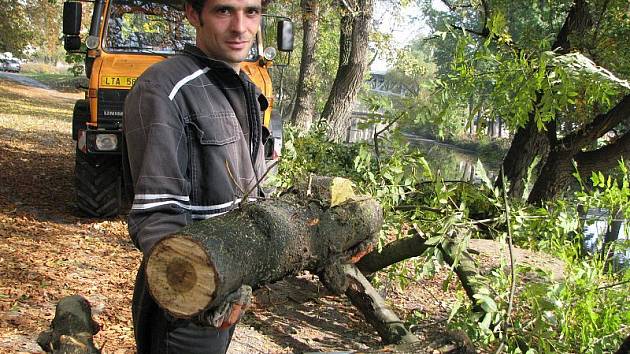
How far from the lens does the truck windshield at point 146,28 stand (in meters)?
7.06

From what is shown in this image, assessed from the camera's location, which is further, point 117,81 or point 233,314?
point 117,81

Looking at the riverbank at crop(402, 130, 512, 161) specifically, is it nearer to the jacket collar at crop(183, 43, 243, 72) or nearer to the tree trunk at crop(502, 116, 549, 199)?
the tree trunk at crop(502, 116, 549, 199)

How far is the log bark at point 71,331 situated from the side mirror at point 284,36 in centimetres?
509

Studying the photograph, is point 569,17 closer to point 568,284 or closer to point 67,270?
point 568,284

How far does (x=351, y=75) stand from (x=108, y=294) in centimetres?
890

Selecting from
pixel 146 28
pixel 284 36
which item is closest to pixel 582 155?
pixel 284 36

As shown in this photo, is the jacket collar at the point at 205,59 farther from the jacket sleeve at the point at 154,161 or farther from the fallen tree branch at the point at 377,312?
the fallen tree branch at the point at 377,312

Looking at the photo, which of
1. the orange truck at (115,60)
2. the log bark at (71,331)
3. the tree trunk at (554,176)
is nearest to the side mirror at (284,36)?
the orange truck at (115,60)

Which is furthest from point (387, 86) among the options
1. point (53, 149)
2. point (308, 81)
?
point (53, 149)

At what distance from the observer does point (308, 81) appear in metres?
16.0

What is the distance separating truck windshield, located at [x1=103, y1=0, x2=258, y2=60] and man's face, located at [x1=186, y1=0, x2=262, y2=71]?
515 cm

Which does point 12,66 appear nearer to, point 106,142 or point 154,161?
point 106,142

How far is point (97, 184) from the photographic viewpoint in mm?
7059

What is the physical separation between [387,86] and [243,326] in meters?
63.1
